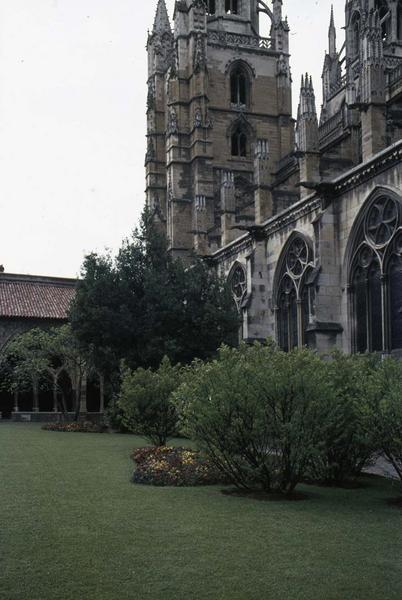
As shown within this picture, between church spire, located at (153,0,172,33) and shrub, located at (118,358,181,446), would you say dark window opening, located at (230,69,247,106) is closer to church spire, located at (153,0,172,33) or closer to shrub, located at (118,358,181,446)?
church spire, located at (153,0,172,33)

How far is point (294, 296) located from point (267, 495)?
64.8ft

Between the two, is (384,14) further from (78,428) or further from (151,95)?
(78,428)

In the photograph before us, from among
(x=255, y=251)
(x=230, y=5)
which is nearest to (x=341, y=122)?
(x=255, y=251)

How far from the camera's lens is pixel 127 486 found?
14234 mm

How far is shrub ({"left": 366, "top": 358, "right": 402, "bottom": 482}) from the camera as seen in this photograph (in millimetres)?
11852

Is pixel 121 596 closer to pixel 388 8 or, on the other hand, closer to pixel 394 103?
pixel 394 103

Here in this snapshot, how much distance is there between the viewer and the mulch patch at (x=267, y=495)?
12977mm

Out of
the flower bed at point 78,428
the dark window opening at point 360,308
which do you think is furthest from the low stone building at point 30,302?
the dark window opening at point 360,308

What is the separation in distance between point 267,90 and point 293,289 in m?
31.4

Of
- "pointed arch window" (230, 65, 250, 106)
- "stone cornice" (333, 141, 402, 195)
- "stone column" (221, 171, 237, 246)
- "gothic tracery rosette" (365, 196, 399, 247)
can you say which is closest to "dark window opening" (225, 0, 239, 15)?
"pointed arch window" (230, 65, 250, 106)

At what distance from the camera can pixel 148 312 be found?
1208 inches

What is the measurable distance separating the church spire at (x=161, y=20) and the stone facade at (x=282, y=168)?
0.11 meters

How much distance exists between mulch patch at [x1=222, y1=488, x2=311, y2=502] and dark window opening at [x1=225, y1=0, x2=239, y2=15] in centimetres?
5571

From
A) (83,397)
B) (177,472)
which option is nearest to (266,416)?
(177,472)
